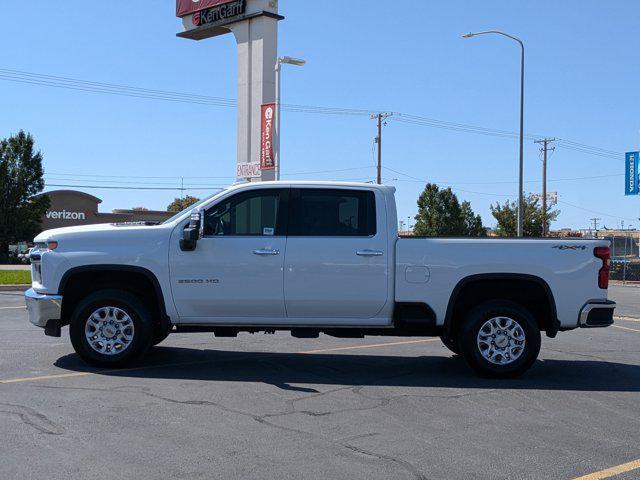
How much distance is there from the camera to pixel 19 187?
5153 centimetres

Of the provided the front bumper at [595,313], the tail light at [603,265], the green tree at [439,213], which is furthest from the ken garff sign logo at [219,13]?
the green tree at [439,213]

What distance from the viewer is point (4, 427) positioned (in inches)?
235

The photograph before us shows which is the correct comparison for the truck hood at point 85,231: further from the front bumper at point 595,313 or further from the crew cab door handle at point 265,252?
the front bumper at point 595,313

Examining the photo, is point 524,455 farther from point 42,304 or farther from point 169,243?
point 42,304

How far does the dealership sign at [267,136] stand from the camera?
2984 cm

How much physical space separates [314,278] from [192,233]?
55.4 inches

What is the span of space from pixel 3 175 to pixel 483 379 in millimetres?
48318

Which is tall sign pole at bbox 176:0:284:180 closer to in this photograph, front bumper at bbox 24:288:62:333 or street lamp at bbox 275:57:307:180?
street lamp at bbox 275:57:307:180

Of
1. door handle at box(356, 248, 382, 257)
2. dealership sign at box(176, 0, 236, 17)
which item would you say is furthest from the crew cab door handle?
dealership sign at box(176, 0, 236, 17)

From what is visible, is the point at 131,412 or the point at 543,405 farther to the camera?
the point at 543,405

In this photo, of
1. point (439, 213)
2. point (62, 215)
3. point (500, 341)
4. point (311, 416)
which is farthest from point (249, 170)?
point (62, 215)

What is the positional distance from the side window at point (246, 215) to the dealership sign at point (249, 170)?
2208cm

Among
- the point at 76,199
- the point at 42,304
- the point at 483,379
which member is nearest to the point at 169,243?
the point at 42,304

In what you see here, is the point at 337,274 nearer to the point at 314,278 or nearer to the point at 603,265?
the point at 314,278
